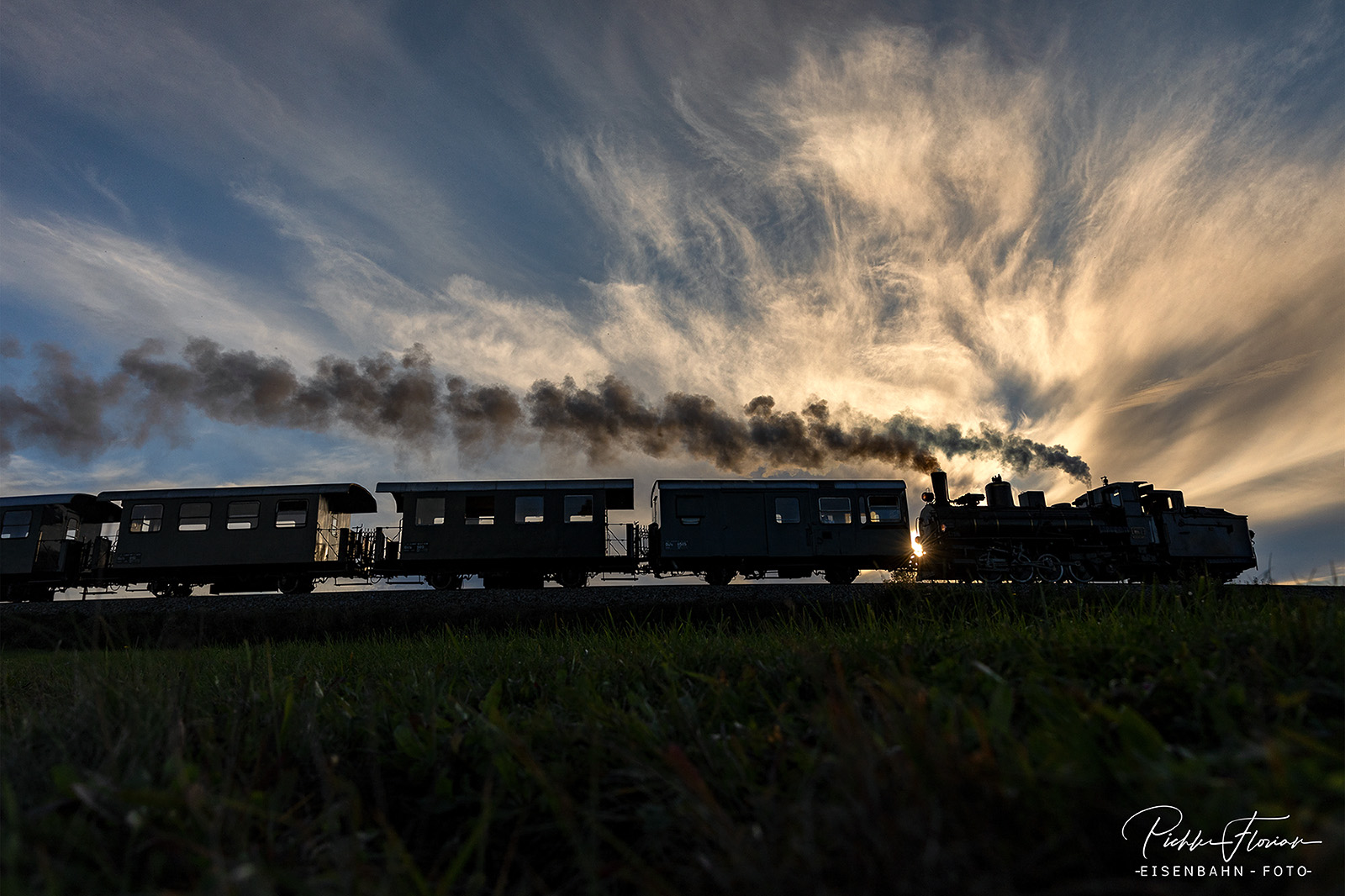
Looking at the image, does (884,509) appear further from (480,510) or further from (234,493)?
(234,493)

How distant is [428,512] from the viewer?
17.9 meters

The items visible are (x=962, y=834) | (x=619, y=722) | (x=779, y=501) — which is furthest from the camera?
(x=779, y=501)

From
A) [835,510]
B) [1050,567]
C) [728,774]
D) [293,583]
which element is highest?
[835,510]

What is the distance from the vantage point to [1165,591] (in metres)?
5.13

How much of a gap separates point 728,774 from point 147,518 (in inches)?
873

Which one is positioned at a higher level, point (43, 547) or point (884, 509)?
point (884, 509)

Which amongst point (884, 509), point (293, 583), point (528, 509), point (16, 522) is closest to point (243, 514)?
point (293, 583)

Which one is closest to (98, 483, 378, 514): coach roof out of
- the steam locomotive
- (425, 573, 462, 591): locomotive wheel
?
(425, 573, 462, 591): locomotive wheel

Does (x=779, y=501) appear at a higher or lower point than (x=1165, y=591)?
higher

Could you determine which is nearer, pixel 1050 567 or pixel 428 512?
pixel 1050 567

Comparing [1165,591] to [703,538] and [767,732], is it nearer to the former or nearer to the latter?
[767,732]

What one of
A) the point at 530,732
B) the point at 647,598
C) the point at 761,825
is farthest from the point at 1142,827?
the point at 647,598

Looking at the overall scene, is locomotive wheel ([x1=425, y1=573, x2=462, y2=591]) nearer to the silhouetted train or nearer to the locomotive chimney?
the silhouetted train

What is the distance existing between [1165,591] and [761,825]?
Answer: 485 cm
